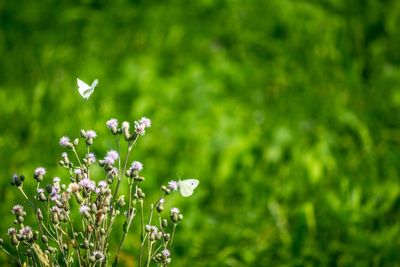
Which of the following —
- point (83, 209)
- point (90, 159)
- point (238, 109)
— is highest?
point (238, 109)

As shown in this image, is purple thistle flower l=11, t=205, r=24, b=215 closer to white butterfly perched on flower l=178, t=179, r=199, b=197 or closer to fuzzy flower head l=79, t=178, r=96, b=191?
fuzzy flower head l=79, t=178, r=96, b=191

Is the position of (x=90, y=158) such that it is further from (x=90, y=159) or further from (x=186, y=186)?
(x=186, y=186)

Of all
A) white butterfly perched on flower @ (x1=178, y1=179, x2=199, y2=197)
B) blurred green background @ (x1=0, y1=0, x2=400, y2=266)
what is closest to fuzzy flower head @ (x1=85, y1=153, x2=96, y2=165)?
white butterfly perched on flower @ (x1=178, y1=179, x2=199, y2=197)

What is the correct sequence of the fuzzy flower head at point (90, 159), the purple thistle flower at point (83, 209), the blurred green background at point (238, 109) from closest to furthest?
the purple thistle flower at point (83, 209) → the fuzzy flower head at point (90, 159) → the blurred green background at point (238, 109)

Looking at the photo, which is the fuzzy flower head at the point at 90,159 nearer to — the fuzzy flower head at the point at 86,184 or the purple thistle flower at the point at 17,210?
the fuzzy flower head at the point at 86,184

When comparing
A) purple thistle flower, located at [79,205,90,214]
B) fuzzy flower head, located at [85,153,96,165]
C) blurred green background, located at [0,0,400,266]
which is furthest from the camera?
blurred green background, located at [0,0,400,266]

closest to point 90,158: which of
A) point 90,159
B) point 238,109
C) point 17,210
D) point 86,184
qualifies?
point 90,159

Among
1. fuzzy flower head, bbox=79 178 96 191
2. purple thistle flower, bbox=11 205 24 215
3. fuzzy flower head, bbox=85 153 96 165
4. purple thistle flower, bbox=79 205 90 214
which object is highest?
fuzzy flower head, bbox=85 153 96 165

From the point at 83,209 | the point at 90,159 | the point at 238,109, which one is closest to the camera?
the point at 83,209

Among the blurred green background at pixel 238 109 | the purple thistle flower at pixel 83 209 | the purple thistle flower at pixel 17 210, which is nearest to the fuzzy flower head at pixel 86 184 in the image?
the purple thistle flower at pixel 83 209

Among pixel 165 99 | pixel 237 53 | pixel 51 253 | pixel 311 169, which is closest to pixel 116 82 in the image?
pixel 165 99
